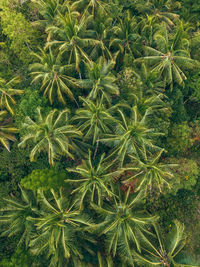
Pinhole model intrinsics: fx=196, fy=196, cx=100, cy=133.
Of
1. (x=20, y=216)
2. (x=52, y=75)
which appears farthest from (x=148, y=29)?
(x=20, y=216)

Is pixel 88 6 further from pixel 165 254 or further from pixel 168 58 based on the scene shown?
pixel 165 254

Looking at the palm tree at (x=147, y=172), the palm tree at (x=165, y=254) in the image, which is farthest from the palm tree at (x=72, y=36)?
the palm tree at (x=165, y=254)

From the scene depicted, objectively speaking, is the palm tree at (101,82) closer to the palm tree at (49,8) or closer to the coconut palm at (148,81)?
the coconut palm at (148,81)

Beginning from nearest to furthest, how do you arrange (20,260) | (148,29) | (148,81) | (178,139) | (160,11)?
(20,260), (148,81), (178,139), (148,29), (160,11)

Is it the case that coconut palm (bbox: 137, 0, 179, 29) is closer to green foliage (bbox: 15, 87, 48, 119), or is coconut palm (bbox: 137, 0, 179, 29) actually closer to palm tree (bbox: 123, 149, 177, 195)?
green foliage (bbox: 15, 87, 48, 119)

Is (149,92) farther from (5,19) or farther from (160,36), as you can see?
(5,19)

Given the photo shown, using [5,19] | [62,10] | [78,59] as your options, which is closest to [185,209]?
[78,59]
